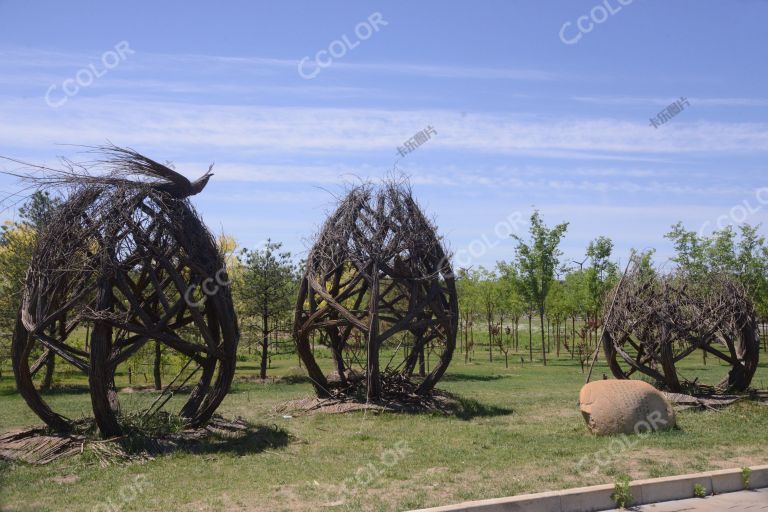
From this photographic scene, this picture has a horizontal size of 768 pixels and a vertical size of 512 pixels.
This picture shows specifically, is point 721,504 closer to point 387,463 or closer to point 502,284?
point 387,463

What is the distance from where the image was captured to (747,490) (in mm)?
9070

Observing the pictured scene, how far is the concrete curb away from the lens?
7770 millimetres

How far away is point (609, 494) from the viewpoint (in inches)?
326

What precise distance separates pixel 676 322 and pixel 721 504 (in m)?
7.66

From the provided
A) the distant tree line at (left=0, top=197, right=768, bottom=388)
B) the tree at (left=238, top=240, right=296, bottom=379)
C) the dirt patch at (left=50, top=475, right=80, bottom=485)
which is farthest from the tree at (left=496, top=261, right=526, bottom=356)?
the dirt patch at (left=50, top=475, right=80, bottom=485)

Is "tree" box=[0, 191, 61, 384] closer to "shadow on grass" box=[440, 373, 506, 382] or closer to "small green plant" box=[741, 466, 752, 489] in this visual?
"shadow on grass" box=[440, 373, 506, 382]

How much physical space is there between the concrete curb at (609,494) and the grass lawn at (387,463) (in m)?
0.42

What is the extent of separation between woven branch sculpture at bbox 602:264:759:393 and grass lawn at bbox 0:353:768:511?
5.51 ft

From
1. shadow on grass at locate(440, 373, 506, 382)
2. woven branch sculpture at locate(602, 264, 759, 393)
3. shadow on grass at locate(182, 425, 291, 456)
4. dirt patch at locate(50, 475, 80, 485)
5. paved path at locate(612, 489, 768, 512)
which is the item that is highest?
woven branch sculpture at locate(602, 264, 759, 393)

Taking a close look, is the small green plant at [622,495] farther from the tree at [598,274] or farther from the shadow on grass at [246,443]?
the tree at [598,274]

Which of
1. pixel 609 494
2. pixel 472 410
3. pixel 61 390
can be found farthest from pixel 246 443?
pixel 61 390

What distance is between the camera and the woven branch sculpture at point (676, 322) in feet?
51.3

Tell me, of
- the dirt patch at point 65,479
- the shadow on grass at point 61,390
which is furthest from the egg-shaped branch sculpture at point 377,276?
the shadow on grass at point 61,390

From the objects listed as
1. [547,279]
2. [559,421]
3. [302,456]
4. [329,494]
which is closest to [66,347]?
[302,456]
